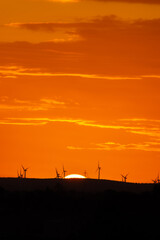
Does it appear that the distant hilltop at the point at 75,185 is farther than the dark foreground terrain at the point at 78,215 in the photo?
Yes

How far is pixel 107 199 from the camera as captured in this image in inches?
4867

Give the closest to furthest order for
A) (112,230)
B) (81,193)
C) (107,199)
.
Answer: (112,230)
(107,199)
(81,193)

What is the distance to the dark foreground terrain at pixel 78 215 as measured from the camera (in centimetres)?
11538

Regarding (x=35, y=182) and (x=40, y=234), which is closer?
(x=40, y=234)

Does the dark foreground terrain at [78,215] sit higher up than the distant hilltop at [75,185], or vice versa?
the distant hilltop at [75,185]

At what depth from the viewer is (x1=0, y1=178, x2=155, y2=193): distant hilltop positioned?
485 feet

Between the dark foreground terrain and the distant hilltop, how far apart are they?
17855 millimetres

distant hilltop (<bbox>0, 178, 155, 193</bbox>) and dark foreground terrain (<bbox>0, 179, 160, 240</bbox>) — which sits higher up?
distant hilltop (<bbox>0, 178, 155, 193</bbox>)

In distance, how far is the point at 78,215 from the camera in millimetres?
120438

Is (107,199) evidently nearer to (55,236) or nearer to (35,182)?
(55,236)

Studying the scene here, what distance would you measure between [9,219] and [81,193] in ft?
43.9

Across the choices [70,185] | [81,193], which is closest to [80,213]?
[81,193]

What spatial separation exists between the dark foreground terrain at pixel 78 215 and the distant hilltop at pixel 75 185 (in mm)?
17855

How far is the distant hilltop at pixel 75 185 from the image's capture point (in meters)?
148
